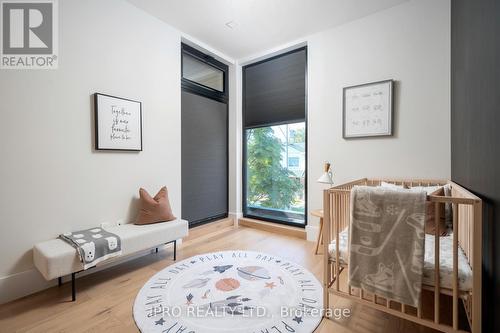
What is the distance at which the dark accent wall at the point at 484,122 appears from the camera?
3.60 feet

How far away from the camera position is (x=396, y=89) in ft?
7.97

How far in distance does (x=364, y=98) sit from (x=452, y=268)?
1.93 m

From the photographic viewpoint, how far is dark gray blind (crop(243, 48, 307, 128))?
321 cm

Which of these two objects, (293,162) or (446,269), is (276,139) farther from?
(446,269)

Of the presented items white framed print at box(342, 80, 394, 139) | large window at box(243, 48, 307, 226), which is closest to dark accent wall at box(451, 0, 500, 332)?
white framed print at box(342, 80, 394, 139)

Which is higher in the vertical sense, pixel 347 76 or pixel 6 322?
pixel 347 76

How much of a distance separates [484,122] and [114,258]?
9.48 feet

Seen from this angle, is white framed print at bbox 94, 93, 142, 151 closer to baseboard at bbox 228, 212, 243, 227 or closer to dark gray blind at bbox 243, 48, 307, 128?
dark gray blind at bbox 243, 48, 307, 128

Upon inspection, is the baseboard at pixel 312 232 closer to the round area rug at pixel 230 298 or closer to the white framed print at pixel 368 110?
the round area rug at pixel 230 298

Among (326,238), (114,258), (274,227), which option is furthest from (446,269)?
(114,258)

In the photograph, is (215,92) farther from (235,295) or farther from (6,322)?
(6,322)

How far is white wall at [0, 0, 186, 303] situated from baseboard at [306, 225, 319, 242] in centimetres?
193

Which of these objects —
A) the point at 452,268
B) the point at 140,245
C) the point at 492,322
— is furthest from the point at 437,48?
the point at 140,245

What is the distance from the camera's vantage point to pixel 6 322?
149cm
